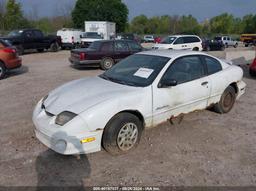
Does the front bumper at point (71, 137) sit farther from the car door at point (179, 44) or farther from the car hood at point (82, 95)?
the car door at point (179, 44)

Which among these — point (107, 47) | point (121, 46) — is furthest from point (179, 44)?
point (107, 47)

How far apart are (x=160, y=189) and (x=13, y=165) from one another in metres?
2.12

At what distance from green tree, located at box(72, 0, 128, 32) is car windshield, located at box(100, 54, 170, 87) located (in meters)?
43.2

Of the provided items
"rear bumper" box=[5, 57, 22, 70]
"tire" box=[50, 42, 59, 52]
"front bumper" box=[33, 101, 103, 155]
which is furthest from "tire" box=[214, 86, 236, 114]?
"tire" box=[50, 42, 59, 52]

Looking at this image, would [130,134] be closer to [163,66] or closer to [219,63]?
[163,66]

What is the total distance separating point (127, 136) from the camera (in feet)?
12.4

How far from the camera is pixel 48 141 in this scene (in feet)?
11.4

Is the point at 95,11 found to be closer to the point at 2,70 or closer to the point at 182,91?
the point at 2,70

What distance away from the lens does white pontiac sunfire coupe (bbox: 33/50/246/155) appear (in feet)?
11.1

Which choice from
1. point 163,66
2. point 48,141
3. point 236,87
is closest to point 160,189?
point 48,141

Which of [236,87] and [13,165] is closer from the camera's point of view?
[13,165]

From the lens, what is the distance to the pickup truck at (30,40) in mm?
17938

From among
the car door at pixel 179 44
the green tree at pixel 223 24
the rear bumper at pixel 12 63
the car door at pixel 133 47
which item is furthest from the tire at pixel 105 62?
→ the green tree at pixel 223 24

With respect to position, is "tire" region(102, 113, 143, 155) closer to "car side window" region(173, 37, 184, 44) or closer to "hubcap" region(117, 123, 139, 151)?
"hubcap" region(117, 123, 139, 151)
